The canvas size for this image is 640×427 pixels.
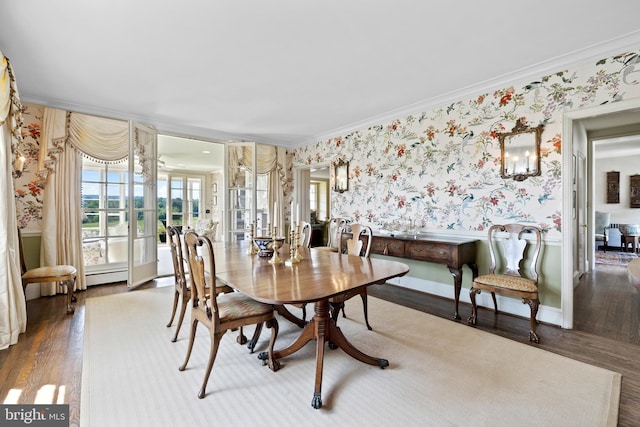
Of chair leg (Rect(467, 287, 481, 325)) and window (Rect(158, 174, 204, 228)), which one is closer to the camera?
chair leg (Rect(467, 287, 481, 325))

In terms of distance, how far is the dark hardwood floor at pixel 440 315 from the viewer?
5.61 ft

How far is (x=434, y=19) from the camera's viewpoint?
2.05 meters

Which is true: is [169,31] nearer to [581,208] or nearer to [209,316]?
[209,316]

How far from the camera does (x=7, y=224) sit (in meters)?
2.30

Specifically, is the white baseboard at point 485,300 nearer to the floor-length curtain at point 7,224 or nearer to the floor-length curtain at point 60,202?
the floor-length curtain at point 7,224

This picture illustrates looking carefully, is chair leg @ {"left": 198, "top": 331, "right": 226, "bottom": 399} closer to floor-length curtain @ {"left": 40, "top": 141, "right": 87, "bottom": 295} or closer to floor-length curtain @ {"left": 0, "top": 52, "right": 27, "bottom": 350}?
floor-length curtain @ {"left": 0, "top": 52, "right": 27, "bottom": 350}

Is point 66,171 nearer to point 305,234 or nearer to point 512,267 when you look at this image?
point 305,234

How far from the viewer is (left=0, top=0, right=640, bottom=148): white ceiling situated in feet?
6.44

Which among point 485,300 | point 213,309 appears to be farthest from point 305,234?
point 485,300

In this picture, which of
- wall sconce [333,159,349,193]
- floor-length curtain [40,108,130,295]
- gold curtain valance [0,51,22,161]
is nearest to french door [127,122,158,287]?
floor-length curtain [40,108,130,295]

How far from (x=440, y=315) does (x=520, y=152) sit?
1.85 metres

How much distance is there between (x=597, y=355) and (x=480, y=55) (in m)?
2.56

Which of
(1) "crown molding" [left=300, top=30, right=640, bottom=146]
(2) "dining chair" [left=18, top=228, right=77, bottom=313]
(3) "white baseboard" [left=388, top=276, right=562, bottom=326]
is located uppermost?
(1) "crown molding" [left=300, top=30, right=640, bottom=146]

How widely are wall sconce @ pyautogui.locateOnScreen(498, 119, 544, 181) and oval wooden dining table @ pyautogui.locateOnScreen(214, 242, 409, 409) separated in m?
1.83
